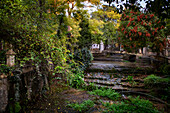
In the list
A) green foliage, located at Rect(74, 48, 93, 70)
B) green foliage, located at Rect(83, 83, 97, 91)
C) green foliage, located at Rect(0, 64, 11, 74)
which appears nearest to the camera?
green foliage, located at Rect(0, 64, 11, 74)

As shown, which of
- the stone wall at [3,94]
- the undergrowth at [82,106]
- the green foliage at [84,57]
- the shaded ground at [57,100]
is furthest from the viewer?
the green foliage at [84,57]

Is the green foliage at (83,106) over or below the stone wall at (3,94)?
below

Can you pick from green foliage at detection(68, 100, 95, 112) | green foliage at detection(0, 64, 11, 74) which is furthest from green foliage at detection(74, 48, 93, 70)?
green foliage at detection(0, 64, 11, 74)

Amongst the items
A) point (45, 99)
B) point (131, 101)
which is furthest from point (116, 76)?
point (45, 99)

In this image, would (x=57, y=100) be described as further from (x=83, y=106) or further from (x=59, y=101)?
(x=83, y=106)

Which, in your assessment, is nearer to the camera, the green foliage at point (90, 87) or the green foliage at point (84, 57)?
the green foliage at point (90, 87)

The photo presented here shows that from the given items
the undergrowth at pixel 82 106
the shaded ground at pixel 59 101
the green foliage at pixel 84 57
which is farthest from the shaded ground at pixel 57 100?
the green foliage at pixel 84 57

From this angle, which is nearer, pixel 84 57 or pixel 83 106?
pixel 83 106

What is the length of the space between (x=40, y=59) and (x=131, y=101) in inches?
157

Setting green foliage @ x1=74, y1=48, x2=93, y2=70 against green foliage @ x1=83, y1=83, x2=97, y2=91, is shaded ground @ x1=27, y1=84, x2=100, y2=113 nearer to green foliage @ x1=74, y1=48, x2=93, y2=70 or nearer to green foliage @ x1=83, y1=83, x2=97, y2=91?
green foliage @ x1=83, y1=83, x2=97, y2=91

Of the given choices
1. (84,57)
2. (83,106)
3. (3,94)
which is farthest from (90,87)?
(3,94)

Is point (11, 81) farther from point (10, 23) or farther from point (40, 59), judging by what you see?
point (10, 23)

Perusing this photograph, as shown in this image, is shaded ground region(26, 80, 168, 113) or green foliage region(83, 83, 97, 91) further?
green foliage region(83, 83, 97, 91)

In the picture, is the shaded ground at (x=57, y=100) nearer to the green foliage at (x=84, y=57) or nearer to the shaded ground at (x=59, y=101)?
the shaded ground at (x=59, y=101)
